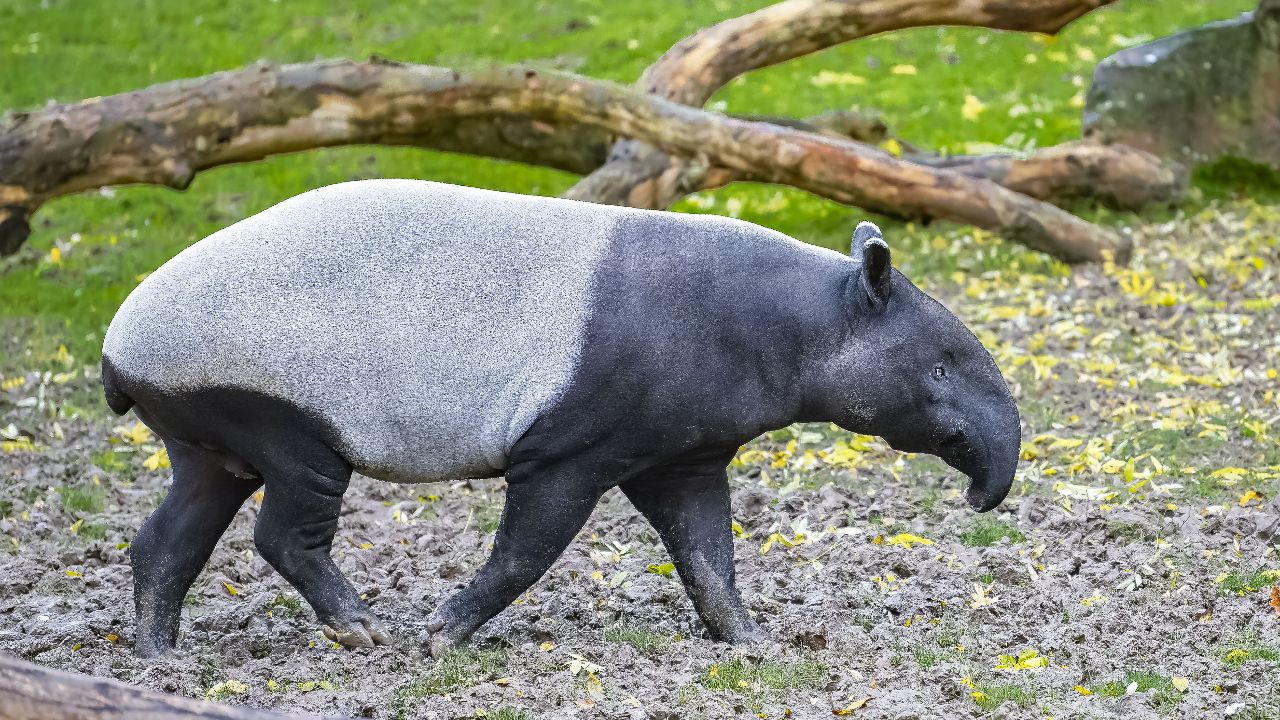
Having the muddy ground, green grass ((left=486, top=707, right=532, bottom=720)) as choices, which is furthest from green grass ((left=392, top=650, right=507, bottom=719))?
green grass ((left=486, top=707, right=532, bottom=720))

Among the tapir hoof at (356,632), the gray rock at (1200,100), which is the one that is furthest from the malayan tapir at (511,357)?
the gray rock at (1200,100)

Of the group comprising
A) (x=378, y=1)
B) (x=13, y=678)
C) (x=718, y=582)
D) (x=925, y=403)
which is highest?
(x=13, y=678)

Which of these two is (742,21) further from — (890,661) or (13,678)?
(13,678)

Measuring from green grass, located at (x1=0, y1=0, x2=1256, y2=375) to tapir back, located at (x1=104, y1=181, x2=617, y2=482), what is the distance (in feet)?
15.8

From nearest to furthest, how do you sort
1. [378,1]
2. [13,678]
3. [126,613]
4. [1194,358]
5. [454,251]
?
[13,678]
[454,251]
[126,613]
[1194,358]
[378,1]

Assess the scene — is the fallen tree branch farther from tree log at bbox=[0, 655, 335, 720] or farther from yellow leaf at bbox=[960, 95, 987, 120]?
tree log at bbox=[0, 655, 335, 720]

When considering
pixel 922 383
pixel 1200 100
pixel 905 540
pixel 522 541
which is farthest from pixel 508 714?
pixel 1200 100

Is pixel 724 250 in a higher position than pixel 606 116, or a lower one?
higher

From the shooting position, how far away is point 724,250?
5.07 meters

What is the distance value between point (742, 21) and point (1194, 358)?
4532 millimetres

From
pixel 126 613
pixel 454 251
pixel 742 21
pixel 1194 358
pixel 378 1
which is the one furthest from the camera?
pixel 378 1

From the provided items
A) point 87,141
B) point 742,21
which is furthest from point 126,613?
point 742,21

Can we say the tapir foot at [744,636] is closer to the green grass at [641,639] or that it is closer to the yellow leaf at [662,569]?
the green grass at [641,639]

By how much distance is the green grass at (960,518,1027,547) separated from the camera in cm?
629
